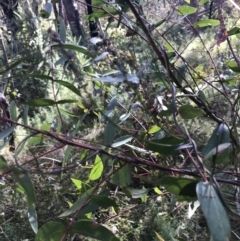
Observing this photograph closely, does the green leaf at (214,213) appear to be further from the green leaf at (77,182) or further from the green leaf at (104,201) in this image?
the green leaf at (77,182)

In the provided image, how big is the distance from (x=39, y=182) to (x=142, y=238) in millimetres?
606

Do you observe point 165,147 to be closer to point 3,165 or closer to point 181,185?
point 181,185

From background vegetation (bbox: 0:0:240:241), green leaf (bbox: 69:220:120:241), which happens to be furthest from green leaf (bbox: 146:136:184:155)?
green leaf (bbox: 69:220:120:241)

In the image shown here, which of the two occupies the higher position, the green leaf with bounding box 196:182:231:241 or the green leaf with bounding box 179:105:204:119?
the green leaf with bounding box 179:105:204:119

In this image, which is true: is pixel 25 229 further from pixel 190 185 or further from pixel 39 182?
pixel 190 185

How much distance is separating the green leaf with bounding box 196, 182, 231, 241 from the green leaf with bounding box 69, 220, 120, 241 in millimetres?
143

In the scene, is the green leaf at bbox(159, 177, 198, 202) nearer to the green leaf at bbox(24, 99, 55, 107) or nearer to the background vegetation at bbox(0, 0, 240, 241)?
the background vegetation at bbox(0, 0, 240, 241)

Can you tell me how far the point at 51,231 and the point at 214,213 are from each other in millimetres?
192

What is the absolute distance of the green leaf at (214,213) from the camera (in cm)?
26

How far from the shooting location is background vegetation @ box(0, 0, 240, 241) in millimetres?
388

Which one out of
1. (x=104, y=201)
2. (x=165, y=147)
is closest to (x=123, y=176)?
(x=104, y=201)

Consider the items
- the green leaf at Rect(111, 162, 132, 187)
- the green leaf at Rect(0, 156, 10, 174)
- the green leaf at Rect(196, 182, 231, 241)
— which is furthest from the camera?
the green leaf at Rect(111, 162, 132, 187)

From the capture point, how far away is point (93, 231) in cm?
40

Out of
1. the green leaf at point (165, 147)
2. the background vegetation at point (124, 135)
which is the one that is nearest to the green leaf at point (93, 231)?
the background vegetation at point (124, 135)
